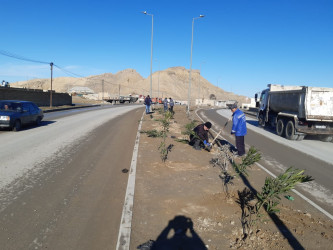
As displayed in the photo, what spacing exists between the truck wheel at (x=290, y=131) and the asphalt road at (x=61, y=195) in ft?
27.5

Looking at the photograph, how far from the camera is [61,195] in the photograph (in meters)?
4.87

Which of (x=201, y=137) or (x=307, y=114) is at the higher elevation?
(x=307, y=114)

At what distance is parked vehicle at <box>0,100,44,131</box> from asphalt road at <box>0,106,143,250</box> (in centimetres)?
322

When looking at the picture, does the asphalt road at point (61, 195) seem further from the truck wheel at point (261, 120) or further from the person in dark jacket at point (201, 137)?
the truck wheel at point (261, 120)

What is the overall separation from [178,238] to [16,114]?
11338 mm

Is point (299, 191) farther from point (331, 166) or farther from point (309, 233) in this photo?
point (331, 166)

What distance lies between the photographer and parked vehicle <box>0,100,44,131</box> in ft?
37.7

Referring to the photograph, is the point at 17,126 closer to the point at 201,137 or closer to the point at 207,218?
the point at 201,137

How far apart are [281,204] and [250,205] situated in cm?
67

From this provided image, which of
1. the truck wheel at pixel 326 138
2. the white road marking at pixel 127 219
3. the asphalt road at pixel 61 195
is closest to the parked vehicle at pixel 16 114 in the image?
the asphalt road at pixel 61 195

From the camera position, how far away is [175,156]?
819cm

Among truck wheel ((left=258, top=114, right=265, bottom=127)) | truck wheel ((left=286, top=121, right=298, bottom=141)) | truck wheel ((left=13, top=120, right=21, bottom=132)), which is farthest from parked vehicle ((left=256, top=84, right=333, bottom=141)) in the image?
truck wheel ((left=13, top=120, right=21, bottom=132))

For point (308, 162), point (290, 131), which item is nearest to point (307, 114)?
point (290, 131)

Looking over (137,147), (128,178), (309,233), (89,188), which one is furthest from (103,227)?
(137,147)
